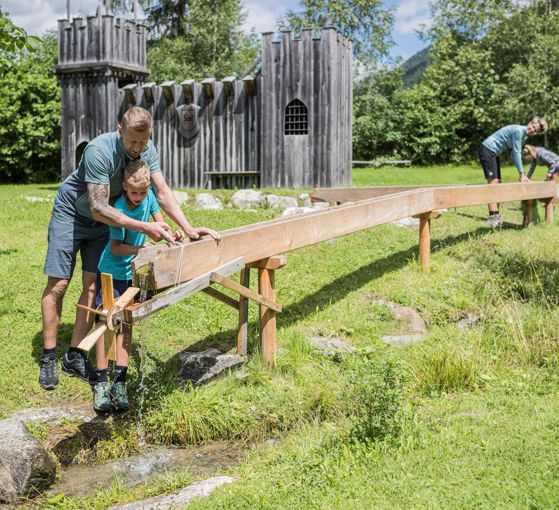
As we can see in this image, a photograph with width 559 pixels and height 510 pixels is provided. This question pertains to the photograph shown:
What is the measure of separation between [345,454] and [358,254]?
5371mm

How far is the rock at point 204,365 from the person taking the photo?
567 cm

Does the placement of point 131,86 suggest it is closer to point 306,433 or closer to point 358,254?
point 358,254

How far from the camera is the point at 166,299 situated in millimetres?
4449

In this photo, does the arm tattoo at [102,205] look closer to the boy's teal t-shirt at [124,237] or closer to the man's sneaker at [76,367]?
the boy's teal t-shirt at [124,237]

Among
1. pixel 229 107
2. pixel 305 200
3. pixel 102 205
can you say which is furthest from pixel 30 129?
pixel 102 205

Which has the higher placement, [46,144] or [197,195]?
[46,144]

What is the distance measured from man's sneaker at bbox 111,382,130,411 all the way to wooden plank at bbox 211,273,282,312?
41.9 inches

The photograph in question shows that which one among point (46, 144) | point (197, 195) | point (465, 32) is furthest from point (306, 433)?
point (465, 32)

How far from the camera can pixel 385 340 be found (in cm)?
663

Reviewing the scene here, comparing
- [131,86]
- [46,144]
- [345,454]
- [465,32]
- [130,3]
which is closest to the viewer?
[345,454]

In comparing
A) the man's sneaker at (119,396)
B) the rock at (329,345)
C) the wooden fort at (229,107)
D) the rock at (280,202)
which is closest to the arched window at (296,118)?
the wooden fort at (229,107)

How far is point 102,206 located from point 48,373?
1633 mm

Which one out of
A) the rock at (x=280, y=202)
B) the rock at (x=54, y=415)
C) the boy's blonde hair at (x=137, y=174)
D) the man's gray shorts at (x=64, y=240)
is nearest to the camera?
the boy's blonde hair at (x=137, y=174)

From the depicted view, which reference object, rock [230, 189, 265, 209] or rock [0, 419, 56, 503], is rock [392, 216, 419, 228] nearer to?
rock [230, 189, 265, 209]
